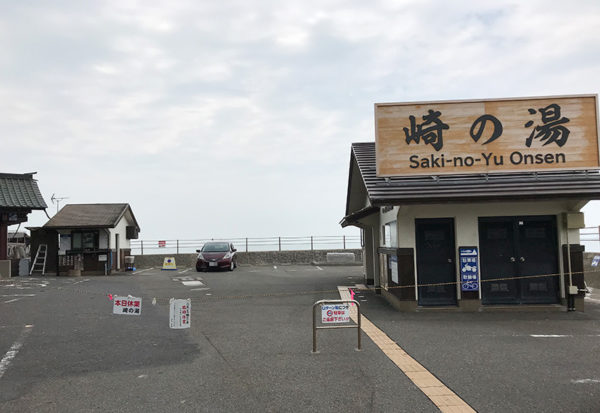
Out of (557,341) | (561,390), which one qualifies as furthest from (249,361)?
(557,341)

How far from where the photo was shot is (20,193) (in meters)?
23.3

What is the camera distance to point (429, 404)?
503 centimetres

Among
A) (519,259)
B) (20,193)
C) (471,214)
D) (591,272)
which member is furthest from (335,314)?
(20,193)

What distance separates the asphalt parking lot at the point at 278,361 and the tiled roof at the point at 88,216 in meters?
12.6

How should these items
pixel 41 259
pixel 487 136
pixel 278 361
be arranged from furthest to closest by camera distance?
pixel 41 259 → pixel 487 136 → pixel 278 361

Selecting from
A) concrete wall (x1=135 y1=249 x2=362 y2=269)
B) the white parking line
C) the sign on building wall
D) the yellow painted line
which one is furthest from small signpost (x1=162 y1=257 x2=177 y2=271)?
the yellow painted line

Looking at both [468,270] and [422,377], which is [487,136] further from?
[422,377]

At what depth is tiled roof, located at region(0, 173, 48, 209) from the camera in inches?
888

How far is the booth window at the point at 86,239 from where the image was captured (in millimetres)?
24750

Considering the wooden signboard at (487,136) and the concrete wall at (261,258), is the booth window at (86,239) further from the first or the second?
the wooden signboard at (487,136)

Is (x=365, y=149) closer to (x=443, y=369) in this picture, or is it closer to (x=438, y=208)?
(x=438, y=208)

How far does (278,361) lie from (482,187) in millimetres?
7377

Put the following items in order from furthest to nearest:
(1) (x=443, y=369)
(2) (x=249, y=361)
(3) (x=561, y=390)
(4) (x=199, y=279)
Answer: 1. (4) (x=199, y=279)
2. (2) (x=249, y=361)
3. (1) (x=443, y=369)
4. (3) (x=561, y=390)

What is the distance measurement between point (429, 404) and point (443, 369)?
146cm
